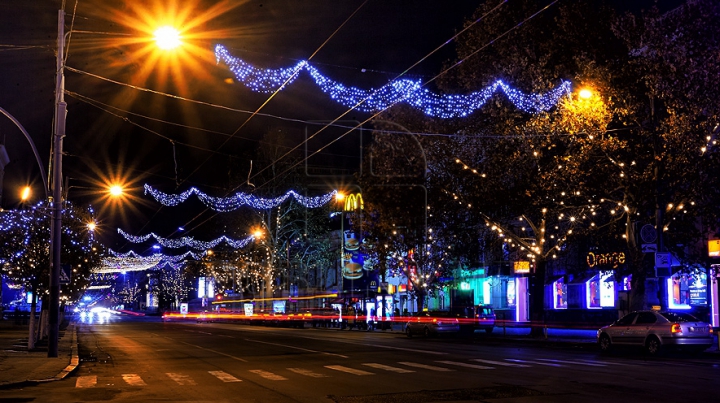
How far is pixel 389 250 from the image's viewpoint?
4484 cm

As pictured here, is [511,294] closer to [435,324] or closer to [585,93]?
[435,324]

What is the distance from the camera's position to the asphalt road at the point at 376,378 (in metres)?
13.0

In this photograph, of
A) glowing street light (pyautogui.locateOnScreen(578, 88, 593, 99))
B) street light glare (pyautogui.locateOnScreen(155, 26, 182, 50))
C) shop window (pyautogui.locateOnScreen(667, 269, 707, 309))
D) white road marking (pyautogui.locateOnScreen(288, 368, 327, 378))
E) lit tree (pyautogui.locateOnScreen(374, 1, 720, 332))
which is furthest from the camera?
shop window (pyautogui.locateOnScreen(667, 269, 707, 309))

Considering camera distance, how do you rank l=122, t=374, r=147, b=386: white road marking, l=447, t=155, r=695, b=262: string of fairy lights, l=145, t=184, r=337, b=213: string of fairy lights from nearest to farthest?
l=122, t=374, r=147, b=386: white road marking
l=447, t=155, r=695, b=262: string of fairy lights
l=145, t=184, r=337, b=213: string of fairy lights

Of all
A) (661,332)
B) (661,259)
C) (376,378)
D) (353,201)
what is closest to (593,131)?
(661,259)

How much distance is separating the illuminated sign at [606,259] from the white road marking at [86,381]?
2291 cm

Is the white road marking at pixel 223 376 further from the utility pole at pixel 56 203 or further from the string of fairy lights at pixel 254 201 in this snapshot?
the string of fairy lights at pixel 254 201

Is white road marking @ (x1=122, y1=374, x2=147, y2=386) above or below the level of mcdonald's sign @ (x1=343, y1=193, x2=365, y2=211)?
below

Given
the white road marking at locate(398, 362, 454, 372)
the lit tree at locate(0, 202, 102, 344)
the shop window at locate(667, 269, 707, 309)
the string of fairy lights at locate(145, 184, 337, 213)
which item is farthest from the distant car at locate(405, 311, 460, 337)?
the white road marking at locate(398, 362, 454, 372)

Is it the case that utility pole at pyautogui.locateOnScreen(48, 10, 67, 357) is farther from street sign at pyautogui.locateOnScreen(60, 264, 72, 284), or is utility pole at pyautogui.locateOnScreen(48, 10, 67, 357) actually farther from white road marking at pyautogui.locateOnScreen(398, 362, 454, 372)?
white road marking at pyautogui.locateOnScreen(398, 362, 454, 372)

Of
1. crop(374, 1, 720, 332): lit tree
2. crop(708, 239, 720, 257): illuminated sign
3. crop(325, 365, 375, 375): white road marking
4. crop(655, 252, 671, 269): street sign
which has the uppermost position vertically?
crop(374, 1, 720, 332): lit tree

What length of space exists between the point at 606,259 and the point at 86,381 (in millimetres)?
26174

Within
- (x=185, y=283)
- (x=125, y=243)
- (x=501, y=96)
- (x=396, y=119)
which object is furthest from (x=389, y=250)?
(x=185, y=283)

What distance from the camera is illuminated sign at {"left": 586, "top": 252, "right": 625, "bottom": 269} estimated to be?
32.9 meters
